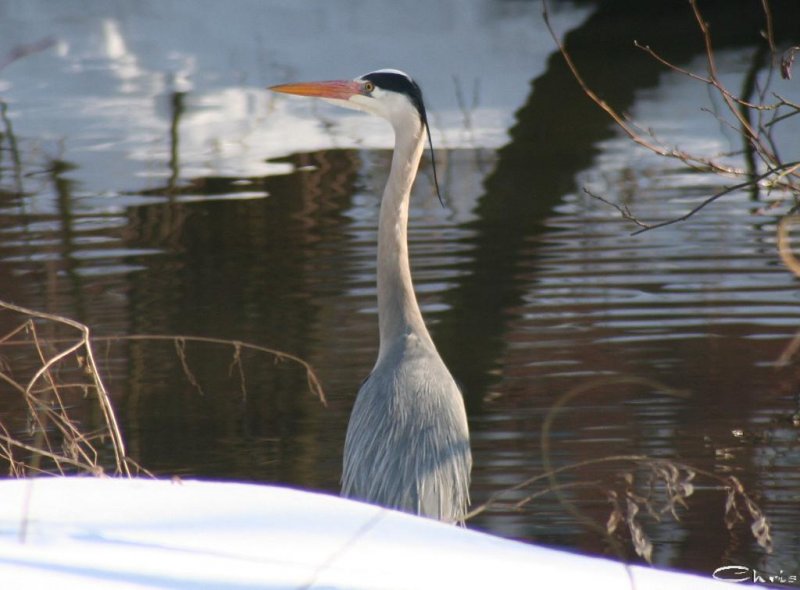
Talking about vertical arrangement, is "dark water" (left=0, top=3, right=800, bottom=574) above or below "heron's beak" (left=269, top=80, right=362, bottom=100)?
below

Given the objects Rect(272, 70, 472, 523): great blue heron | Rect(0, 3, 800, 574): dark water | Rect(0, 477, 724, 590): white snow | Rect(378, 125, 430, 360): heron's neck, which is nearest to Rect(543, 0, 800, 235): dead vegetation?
Rect(0, 3, 800, 574): dark water

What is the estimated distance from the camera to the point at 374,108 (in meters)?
4.75

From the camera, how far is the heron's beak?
15.6 feet

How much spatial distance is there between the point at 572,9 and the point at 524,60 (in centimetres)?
309

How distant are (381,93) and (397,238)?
0.54 metres

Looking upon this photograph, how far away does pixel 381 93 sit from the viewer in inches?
184

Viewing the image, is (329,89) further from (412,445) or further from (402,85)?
(412,445)

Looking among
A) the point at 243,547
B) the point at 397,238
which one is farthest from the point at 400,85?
the point at 243,547

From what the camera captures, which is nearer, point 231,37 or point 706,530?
point 706,530

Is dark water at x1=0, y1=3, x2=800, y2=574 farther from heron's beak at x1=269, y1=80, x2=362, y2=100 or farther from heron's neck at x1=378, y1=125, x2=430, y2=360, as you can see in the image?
heron's beak at x1=269, y1=80, x2=362, y2=100

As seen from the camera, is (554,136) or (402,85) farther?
(554,136)

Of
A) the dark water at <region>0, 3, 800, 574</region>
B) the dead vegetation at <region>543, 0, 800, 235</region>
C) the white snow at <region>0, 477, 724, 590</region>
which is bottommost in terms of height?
the dark water at <region>0, 3, 800, 574</region>

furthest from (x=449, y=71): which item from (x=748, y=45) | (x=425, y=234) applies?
(x=425, y=234)

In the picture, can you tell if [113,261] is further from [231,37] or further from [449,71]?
[231,37]
